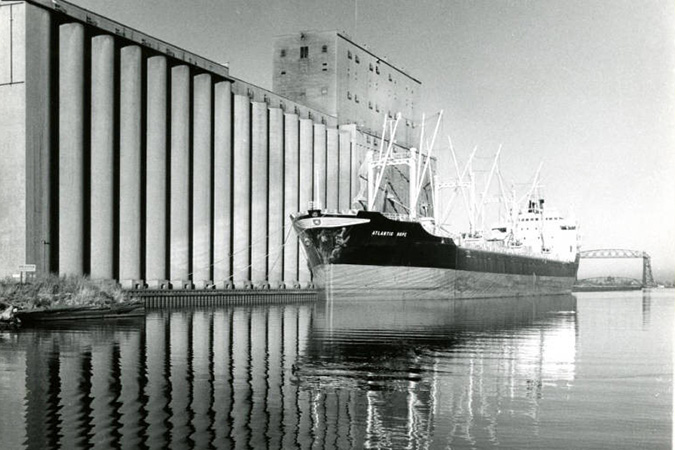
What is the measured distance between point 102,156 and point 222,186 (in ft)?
40.3

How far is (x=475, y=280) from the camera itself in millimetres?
59312

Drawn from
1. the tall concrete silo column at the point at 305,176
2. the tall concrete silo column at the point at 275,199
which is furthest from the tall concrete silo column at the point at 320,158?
the tall concrete silo column at the point at 275,199

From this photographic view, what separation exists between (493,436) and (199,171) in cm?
4269

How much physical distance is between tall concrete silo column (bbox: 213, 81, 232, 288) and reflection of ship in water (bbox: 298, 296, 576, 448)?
1074 inches

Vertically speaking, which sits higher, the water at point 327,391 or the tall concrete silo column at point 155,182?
the tall concrete silo column at point 155,182

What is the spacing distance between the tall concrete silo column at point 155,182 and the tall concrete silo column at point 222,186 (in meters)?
6.34

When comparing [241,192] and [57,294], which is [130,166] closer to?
[241,192]

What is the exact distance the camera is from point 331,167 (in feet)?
224

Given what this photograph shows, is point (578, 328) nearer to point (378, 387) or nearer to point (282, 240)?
point (378, 387)

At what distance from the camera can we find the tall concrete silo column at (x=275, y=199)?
59.3 m

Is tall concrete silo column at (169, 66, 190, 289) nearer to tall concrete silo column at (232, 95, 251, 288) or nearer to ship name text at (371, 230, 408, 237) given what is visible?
tall concrete silo column at (232, 95, 251, 288)

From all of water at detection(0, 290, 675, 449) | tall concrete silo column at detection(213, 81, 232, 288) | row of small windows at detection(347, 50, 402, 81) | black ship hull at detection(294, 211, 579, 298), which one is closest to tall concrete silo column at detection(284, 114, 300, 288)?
tall concrete silo column at detection(213, 81, 232, 288)

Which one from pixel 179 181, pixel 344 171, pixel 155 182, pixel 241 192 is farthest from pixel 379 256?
pixel 344 171

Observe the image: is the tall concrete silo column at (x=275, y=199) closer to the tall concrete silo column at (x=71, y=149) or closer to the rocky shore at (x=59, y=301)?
the tall concrete silo column at (x=71, y=149)
